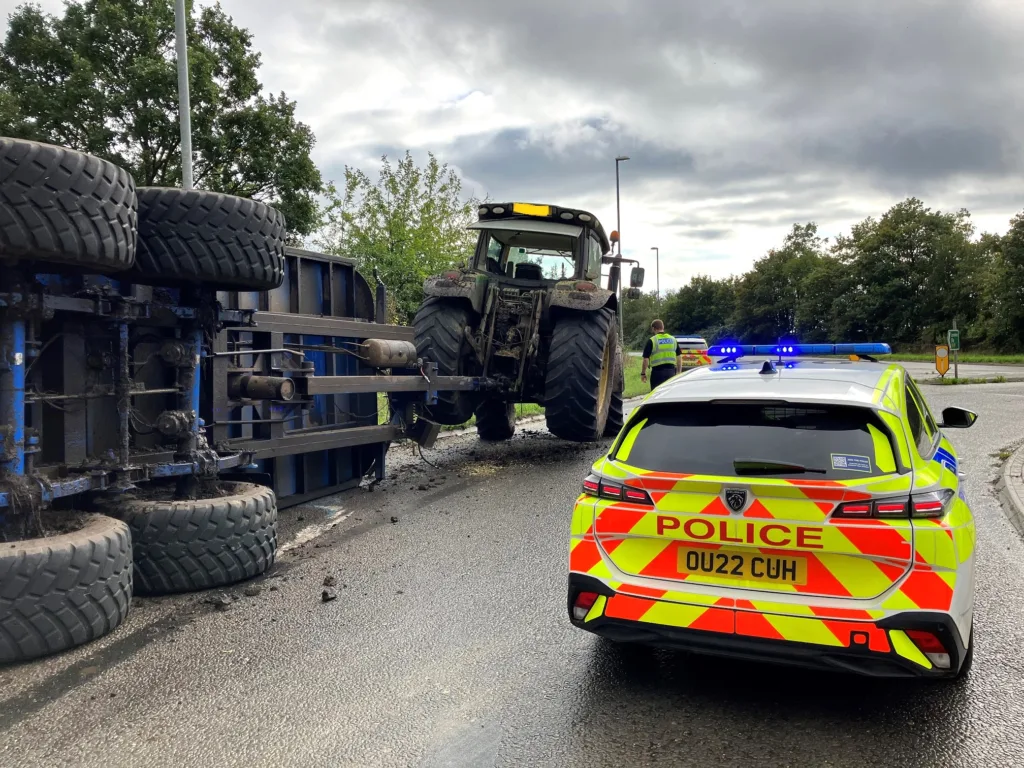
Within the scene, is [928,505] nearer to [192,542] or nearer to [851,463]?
[851,463]

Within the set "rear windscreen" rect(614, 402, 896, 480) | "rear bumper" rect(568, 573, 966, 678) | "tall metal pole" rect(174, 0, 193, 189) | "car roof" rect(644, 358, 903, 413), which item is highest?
"tall metal pole" rect(174, 0, 193, 189)

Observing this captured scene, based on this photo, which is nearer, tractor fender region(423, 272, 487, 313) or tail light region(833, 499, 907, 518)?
tail light region(833, 499, 907, 518)

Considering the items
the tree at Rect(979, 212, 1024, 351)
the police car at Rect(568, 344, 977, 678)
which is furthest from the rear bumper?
the tree at Rect(979, 212, 1024, 351)

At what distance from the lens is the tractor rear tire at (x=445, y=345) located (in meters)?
8.99

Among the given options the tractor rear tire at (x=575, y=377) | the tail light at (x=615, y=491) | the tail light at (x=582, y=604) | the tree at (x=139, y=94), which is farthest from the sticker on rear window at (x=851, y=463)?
the tree at (x=139, y=94)

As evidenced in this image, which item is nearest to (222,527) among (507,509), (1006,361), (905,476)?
(507,509)

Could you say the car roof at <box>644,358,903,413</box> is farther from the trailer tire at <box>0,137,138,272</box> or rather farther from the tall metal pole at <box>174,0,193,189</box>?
the tall metal pole at <box>174,0,193,189</box>

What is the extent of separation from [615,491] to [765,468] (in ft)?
2.12

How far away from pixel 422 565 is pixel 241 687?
1.97m

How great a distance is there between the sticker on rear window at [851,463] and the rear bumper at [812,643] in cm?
57

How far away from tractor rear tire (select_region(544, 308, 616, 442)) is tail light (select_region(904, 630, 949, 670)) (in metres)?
5.98

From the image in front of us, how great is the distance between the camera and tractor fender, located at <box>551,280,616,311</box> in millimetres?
9008

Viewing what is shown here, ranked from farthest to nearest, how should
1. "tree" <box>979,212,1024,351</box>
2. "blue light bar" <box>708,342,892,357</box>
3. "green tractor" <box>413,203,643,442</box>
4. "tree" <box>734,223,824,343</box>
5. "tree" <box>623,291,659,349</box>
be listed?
"tree" <box>623,291,659,349</box> → "tree" <box>734,223,824,343</box> → "tree" <box>979,212,1024,351</box> → "green tractor" <box>413,203,643,442</box> → "blue light bar" <box>708,342,892,357</box>

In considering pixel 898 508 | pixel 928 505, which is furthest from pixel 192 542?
pixel 928 505
